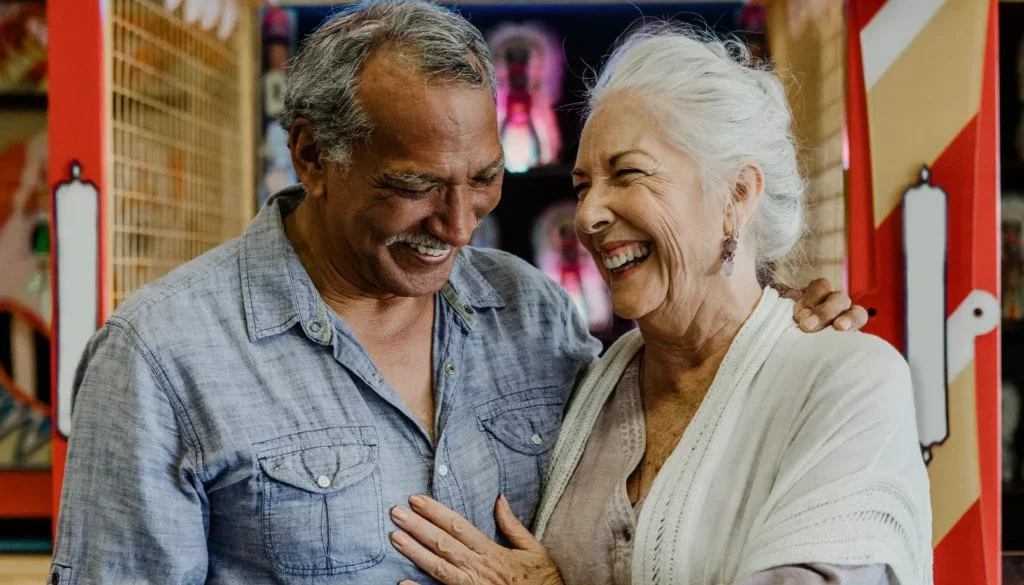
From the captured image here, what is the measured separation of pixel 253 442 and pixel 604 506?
1.60 ft

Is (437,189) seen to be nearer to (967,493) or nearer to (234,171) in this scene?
(967,493)

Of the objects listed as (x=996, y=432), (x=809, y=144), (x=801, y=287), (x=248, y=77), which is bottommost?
(x=996, y=432)

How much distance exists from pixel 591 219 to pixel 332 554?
1.85ft

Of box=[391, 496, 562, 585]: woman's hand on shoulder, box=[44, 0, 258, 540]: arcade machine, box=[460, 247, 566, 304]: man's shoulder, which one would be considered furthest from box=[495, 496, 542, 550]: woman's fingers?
box=[44, 0, 258, 540]: arcade machine

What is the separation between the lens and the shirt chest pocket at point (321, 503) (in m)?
1.20

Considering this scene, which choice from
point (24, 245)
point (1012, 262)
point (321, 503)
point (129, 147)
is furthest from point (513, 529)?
point (24, 245)

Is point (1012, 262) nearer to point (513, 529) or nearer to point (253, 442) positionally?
point (513, 529)

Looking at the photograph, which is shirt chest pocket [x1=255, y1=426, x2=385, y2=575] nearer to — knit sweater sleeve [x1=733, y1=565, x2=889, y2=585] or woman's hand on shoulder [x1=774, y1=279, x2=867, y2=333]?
knit sweater sleeve [x1=733, y1=565, x2=889, y2=585]

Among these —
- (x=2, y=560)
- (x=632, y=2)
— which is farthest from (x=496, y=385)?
(x=2, y=560)

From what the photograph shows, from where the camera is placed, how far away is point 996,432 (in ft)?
4.31

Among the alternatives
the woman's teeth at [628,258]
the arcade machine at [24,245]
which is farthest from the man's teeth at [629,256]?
the arcade machine at [24,245]

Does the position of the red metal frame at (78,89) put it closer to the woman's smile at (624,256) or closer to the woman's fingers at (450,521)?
the woman's fingers at (450,521)

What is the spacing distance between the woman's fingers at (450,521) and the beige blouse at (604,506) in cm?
13

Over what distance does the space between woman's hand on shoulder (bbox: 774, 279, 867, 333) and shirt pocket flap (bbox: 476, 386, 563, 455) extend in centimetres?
40
